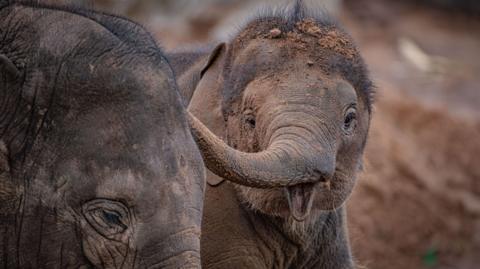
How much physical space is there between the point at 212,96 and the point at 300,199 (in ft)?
3.26

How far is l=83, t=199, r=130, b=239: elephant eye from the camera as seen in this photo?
4344mm

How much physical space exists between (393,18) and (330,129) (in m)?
11.4

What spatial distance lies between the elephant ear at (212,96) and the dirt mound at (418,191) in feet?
13.4

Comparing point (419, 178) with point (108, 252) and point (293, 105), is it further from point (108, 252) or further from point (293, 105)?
point (108, 252)

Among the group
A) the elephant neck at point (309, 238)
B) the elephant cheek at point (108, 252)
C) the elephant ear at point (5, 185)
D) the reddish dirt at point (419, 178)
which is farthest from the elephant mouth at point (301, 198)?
the reddish dirt at point (419, 178)

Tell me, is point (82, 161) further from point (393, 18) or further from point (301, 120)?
point (393, 18)

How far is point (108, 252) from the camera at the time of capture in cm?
439

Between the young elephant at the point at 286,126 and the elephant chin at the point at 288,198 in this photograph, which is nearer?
the young elephant at the point at 286,126

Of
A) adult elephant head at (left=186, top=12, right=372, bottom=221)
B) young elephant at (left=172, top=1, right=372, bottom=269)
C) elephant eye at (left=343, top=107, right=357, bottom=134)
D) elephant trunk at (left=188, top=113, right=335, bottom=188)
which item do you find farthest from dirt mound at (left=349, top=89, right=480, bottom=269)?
elephant trunk at (left=188, top=113, right=335, bottom=188)

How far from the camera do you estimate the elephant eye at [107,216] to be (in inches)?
171

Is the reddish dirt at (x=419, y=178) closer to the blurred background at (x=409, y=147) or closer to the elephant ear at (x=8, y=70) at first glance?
the blurred background at (x=409, y=147)

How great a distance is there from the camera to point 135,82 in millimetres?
4445

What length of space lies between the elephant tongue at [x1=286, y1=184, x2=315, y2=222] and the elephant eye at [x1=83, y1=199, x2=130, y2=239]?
1217mm

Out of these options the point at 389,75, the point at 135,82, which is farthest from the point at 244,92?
the point at 389,75
